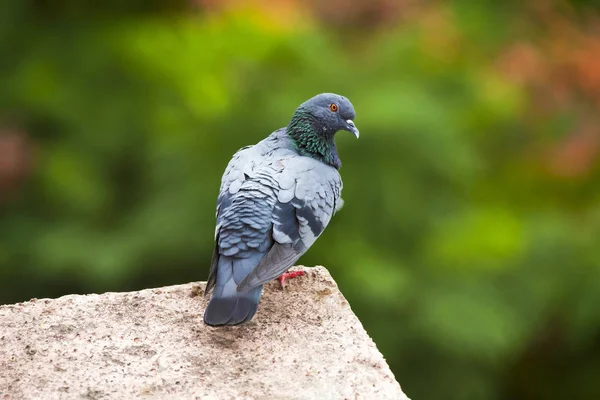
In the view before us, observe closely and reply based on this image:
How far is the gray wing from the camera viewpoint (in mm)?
3520

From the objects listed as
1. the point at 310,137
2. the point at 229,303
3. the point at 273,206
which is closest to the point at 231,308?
the point at 229,303

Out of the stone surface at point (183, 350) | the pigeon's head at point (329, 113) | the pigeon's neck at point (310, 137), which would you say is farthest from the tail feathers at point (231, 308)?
the pigeon's head at point (329, 113)

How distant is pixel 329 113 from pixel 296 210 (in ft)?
2.27

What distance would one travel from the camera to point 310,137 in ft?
13.9

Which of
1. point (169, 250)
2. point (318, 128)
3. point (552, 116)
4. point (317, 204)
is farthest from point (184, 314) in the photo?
point (552, 116)

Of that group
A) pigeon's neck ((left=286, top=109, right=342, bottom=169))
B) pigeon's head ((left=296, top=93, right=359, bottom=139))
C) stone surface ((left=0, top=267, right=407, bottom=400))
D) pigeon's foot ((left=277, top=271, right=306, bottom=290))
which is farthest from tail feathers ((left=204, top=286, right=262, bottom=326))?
pigeon's head ((left=296, top=93, right=359, bottom=139))

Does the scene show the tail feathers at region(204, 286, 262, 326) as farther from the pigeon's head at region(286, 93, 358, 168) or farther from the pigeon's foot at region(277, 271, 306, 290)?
the pigeon's head at region(286, 93, 358, 168)

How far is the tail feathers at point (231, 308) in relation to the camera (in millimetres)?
3342

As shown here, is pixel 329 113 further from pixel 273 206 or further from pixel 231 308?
pixel 231 308

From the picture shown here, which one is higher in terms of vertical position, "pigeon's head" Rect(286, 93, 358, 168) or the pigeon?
"pigeon's head" Rect(286, 93, 358, 168)

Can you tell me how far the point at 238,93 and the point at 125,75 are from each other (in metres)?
0.99

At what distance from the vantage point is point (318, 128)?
4.23 metres

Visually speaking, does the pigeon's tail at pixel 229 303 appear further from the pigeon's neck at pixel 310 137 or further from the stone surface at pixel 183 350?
the pigeon's neck at pixel 310 137

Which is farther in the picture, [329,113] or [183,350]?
[329,113]
